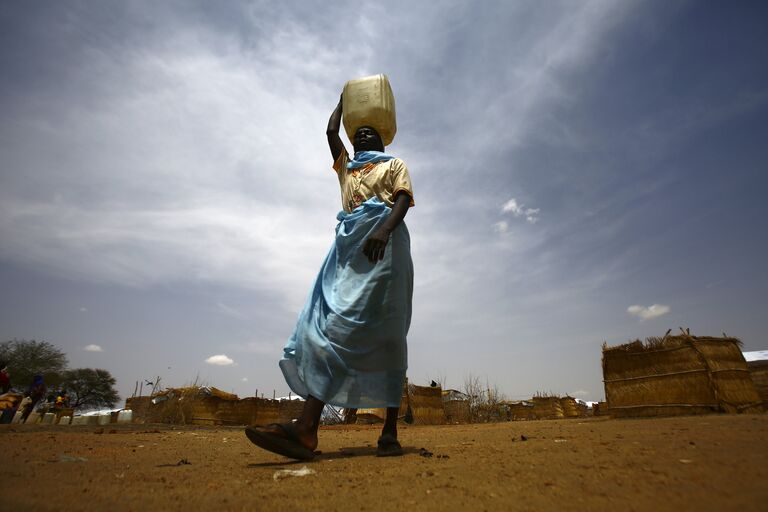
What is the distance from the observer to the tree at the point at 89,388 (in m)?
30.5

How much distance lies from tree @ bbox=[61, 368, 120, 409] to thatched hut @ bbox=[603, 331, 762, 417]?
3708 centimetres

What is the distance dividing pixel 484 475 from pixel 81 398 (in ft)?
131

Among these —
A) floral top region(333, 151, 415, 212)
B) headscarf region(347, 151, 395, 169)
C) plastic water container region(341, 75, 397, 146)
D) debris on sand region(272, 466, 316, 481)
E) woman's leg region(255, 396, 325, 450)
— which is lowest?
debris on sand region(272, 466, 316, 481)

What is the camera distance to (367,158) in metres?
3.13

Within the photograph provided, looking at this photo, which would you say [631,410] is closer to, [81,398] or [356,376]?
[356,376]

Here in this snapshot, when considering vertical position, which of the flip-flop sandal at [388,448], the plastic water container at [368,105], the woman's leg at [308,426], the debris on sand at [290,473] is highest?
the plastic water container at [368,105]

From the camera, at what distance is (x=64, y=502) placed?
1.24m

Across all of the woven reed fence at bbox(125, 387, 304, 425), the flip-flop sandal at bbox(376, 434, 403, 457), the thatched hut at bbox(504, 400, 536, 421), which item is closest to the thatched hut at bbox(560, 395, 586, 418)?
the thatched hut at bbox(504, 400, 536, 421)

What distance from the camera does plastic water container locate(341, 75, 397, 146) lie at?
3293 millimetres

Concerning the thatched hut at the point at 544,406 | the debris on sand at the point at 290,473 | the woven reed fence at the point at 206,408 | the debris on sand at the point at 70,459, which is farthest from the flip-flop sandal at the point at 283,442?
the thatched hut at the point at 544,406

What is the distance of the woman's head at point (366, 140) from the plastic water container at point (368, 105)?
0.05m

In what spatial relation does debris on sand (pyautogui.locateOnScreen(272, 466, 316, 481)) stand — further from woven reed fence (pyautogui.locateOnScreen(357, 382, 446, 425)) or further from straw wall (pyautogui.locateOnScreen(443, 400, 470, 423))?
straw wall (pyautogui.locateOnScreen(443, 400, 470, 423))

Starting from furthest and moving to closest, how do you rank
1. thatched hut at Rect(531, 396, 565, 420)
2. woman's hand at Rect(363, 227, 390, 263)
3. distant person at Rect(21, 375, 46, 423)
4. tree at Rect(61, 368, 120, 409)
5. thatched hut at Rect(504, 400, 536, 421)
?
tree at Rect(61, 368, 120, 409)
thatched hut at Rect(504, 400, 536, 421)
thatched hut at Rect(531, 396, 565, 420)
distant person at Rect(21, 375, 46, 423)
woman's hand at Rect(363, 227, 390, 263)

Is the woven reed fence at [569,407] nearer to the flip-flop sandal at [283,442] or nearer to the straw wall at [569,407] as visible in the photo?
the straw wall at [569,407]
